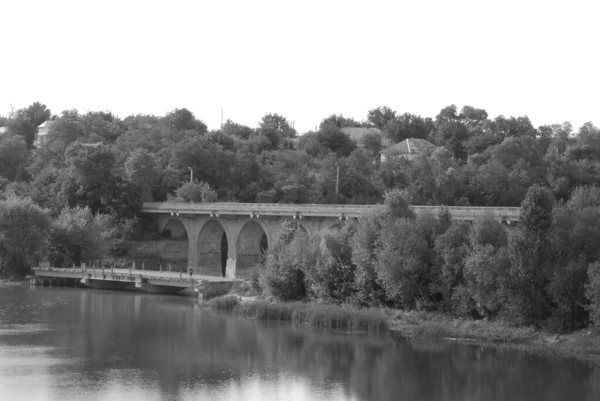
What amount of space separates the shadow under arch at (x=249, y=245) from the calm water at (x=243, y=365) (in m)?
23.3

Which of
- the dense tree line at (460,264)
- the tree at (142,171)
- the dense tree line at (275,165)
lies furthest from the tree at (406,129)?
the dense tree line at (460,264)

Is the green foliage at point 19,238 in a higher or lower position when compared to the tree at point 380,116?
lower

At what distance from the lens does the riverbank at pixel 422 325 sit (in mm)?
39094

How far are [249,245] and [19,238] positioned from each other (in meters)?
18.0

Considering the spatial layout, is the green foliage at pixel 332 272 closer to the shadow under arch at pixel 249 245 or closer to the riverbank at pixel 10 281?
the shadow under arch at pixel 249 245

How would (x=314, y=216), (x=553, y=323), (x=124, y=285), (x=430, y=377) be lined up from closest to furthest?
(x=430, y=377)
(x=553, y=323)
(x=124, y=285)
(x=314, y=216)

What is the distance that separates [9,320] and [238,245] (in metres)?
27.4

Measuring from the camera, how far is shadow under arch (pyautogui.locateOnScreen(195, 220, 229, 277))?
7469 centimetres

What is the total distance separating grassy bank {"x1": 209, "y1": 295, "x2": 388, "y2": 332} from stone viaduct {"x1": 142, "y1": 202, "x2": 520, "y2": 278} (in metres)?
12.3

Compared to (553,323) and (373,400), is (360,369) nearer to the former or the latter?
(373,400)

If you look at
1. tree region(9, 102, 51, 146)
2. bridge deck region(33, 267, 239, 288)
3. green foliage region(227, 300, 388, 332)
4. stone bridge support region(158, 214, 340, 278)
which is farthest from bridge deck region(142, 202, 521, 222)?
tree region(9, 102, 51, 146)

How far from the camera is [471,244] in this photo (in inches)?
1741

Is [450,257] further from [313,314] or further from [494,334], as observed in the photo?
[313,314]

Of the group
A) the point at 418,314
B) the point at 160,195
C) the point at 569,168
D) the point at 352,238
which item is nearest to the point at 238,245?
the point at 160,195
